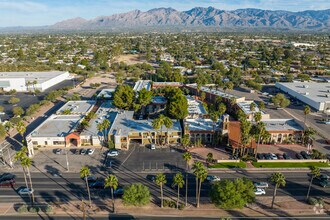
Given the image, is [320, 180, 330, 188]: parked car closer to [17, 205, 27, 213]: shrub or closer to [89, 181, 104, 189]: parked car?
[89, 181, 104, 189]: parked car

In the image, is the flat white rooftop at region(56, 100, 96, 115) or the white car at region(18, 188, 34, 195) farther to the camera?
the flat white rooftop at region(56, 100, 96, 115)

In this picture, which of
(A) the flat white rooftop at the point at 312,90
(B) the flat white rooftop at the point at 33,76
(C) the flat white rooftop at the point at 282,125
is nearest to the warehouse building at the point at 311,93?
(A) the flat white rooftop at the point at 312,90

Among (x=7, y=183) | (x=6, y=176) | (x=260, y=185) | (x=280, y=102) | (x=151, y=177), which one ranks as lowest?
(x=151, y=177)

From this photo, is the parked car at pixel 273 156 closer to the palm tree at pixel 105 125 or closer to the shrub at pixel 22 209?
the palm tree at pixel 105 125

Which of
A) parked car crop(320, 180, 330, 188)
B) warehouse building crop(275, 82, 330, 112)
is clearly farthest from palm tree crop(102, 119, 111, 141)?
warehouse building crop(275, 82, 330, 112)

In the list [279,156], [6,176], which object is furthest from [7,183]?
[279,156]

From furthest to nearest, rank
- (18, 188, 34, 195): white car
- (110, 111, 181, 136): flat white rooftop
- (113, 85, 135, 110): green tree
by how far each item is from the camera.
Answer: (113, 85, 135, 110): green tree, (110, 111, 181, 136): flat white rooftop, (18, 188, 34, 195): white car

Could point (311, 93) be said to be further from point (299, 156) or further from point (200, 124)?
point (200, 124)

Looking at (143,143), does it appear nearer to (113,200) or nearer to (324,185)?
(113,200)
